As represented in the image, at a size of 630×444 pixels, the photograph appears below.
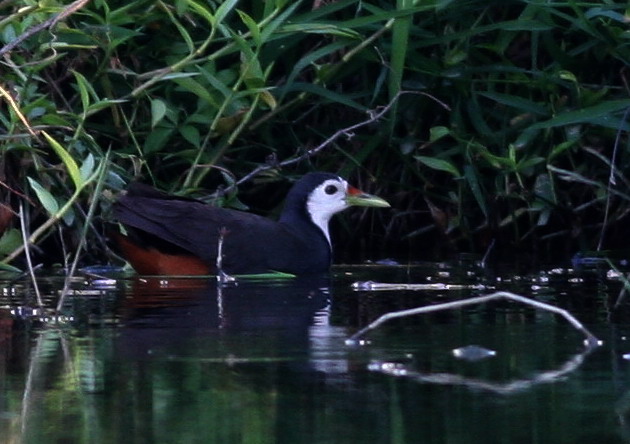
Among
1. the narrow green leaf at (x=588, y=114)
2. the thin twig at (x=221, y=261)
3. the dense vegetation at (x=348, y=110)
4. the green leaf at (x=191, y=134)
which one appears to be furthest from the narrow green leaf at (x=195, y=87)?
the narrow green leaf at (x=588, y=114)

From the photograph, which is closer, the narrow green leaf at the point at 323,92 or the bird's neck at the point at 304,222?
the narrow green leaf at the point at 323,92

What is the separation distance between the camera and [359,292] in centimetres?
674

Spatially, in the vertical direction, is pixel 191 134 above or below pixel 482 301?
above

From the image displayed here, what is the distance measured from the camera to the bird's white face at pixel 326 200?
26.8ft

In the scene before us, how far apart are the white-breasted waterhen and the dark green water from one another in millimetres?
841

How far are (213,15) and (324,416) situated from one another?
3.41m

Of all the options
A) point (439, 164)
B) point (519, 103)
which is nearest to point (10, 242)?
point (439, 164)

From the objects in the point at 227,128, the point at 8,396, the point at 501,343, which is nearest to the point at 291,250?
the point at 227,128

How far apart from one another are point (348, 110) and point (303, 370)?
4.04 m

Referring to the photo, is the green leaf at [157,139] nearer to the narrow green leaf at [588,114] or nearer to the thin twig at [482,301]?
the narrow green leaf at [588,114]

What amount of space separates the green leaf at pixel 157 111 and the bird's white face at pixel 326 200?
1.10 metres

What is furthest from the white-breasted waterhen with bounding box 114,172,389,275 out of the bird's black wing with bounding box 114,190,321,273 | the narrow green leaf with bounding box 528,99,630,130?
the narrow green leaf with bounding box 528,99,630,130

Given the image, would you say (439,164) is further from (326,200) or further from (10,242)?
(10,242)

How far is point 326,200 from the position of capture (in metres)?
8.23
